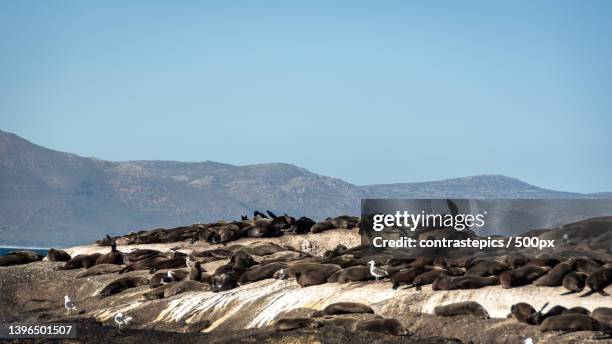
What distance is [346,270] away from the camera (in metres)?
22.5

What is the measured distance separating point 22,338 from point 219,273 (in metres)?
5.19

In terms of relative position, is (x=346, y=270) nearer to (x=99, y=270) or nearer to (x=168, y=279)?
(x=168, y=279)

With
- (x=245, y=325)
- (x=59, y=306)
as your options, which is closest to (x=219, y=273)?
(x=245, y=325)

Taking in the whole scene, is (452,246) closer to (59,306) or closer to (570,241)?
(570,241)

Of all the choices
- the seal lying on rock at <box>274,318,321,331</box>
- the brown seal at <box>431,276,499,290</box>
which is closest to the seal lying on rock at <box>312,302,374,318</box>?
the seal lying on rock at <box>274,318,321,331</box>

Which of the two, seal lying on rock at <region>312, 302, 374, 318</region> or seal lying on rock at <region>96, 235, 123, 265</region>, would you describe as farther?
seal lying on rock at <region>96, 235, 123, 265</region>

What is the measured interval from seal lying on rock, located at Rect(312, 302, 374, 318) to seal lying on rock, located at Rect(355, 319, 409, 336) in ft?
3.98

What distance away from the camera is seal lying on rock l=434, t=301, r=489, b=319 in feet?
61.7

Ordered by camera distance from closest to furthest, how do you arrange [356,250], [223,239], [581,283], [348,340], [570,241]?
[348,340] → [581,283] → [570,241] → [356,250] → [223,239]

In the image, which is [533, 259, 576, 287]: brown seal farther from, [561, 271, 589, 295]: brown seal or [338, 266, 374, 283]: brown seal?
[338, 266, 374, 283]: brown seal

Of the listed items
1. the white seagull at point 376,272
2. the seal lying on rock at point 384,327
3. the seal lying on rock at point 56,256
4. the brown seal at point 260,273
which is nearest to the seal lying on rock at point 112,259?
the seal lying on rock at point 56,256

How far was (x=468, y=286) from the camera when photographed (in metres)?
20.1

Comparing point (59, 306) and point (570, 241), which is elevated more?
point (570, 241)

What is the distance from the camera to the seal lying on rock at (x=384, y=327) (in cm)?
1836
